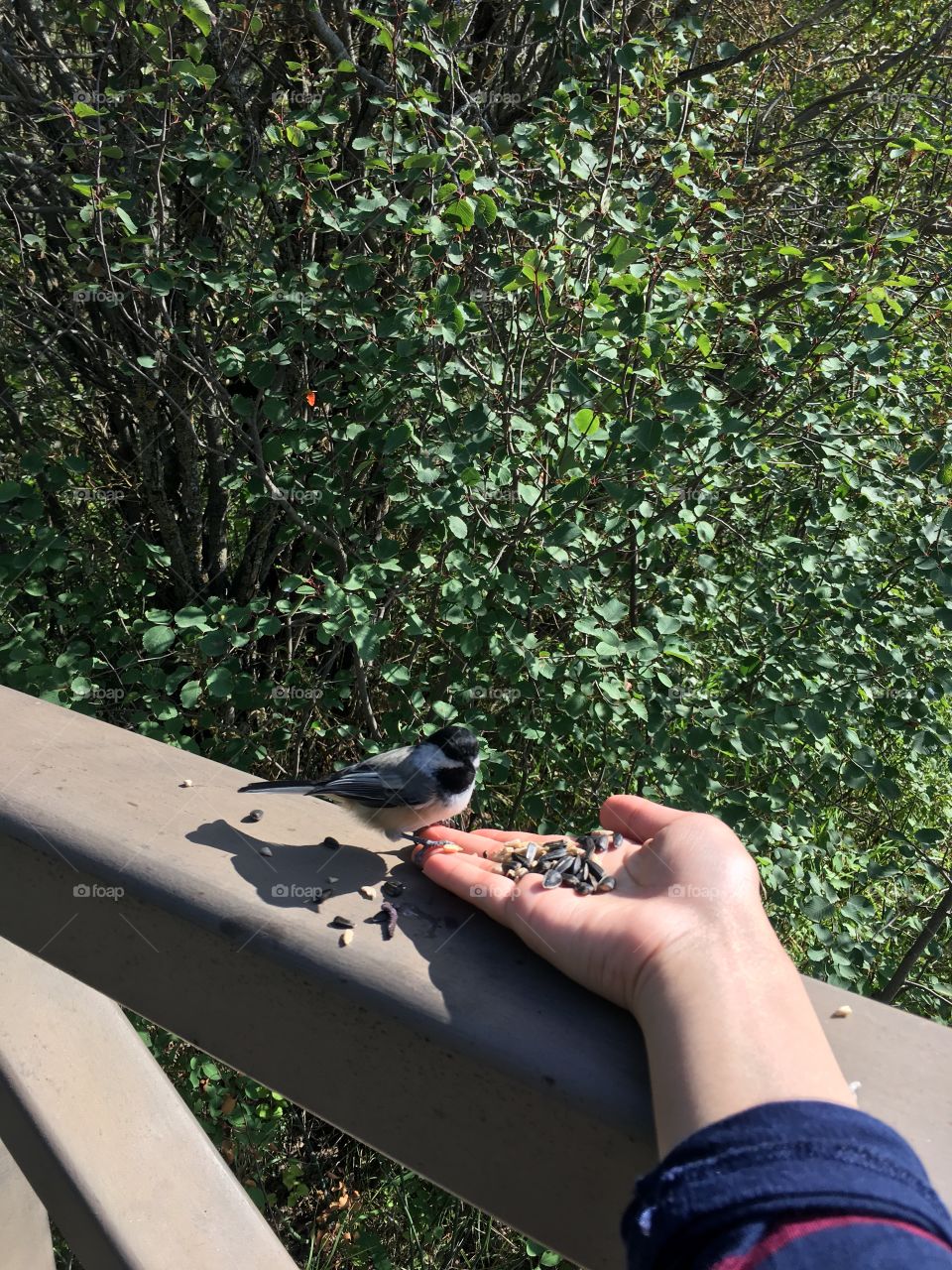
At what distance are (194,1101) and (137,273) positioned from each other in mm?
3089

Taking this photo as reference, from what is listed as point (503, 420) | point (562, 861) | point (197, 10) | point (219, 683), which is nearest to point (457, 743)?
point (219, 683)

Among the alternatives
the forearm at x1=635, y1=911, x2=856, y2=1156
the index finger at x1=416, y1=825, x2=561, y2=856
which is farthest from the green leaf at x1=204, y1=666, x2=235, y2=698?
the forearm at x1=635, y1=911, x2=856, y2=1156

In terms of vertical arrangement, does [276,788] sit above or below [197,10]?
below

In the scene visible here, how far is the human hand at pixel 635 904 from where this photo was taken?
0.84 meters

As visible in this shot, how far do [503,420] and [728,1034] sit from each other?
242cm

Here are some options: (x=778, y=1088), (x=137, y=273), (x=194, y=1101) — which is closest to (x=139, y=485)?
(x=137, y=273)

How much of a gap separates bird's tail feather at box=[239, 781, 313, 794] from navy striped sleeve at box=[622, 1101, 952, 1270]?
0.69 m

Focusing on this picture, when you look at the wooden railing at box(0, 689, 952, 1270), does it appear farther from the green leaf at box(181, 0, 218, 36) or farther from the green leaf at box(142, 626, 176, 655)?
the green leaf at box(181, 0, 218, 36)

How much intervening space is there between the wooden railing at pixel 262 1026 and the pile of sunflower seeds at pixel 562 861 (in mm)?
130

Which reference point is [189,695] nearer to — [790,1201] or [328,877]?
[328,877]

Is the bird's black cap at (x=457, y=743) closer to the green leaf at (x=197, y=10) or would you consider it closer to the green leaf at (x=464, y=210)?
the green leaf at (x=464, y=210)

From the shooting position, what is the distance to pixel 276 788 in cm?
160

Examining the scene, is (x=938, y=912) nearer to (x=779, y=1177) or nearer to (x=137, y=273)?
(x=779, y=1177)

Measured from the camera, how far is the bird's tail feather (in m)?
1.17
